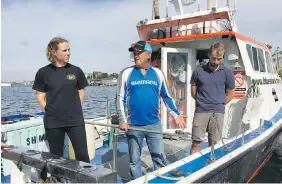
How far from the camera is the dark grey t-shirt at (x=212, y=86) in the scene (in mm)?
3789

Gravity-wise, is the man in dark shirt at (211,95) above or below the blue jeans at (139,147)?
above

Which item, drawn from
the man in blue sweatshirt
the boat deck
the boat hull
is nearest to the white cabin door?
the boat deck

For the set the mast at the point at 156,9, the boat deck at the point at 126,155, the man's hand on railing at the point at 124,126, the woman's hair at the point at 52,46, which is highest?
the mast at the point at 156,9

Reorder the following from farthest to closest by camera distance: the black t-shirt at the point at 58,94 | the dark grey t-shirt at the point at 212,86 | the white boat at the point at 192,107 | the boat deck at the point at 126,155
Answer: the boat deck at the point at 126,155 < the dark grey t-shirt at the point at 212,86 < the white boat at the point at 192,107 < the black t-shirt at the point at 58,94

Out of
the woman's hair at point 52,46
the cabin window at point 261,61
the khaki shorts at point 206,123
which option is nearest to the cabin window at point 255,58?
the cabin window at point 261,61

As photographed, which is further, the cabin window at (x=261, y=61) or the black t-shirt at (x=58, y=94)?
the cabin window at (x=261, y=61)

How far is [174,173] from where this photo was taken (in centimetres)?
279

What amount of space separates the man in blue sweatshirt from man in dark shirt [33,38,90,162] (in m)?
0.49

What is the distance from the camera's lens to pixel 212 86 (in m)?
3.79

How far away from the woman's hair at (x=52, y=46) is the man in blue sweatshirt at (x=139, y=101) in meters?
0.74

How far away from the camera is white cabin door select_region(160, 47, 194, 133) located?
6043mm

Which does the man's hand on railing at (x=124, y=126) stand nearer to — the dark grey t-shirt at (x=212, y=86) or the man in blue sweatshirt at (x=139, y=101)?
the man in blue sweatshirt at (x=139, y=101)

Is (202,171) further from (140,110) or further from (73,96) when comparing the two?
(73,96)

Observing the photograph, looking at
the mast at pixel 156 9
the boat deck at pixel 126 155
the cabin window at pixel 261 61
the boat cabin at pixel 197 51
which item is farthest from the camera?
the mast at pixel 156 9
